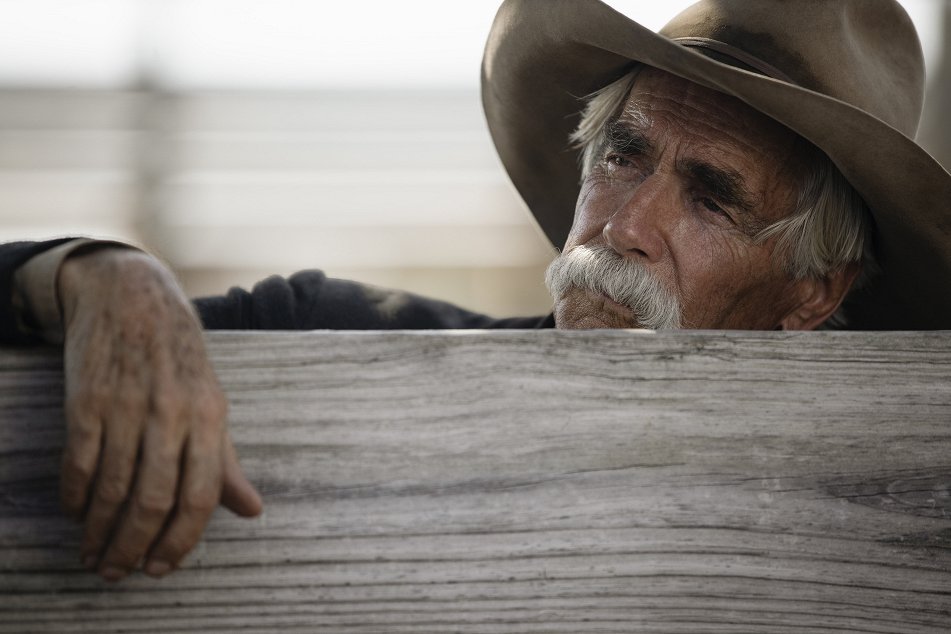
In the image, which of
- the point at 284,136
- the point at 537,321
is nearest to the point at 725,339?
the point at 537,321

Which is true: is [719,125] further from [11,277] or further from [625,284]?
[11,277]

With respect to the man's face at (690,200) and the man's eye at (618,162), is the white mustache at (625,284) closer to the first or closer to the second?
the man's face at (690,200)

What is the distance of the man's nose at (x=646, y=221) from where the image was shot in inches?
66.1

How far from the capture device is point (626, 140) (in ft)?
5.95

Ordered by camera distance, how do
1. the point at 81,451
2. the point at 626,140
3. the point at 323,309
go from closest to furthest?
the point at 81,451, the point at 626,140, the point at 323,309

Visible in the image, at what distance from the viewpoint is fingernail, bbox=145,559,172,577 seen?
805 millimetres

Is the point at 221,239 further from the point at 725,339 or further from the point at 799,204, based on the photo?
the point at 725,339

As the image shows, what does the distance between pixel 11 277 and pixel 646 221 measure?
1130 mm

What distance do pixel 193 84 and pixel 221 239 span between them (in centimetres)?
111

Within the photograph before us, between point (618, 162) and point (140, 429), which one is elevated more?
point (618, 162)

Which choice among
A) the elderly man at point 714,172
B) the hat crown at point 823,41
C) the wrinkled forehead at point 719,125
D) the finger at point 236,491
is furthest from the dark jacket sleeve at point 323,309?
the finger at point 236,491

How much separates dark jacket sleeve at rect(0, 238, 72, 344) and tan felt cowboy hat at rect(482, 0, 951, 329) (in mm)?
983

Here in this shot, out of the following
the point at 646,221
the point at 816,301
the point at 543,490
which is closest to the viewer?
the point at 543,490

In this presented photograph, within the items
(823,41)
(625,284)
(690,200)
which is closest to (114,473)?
(625,284)
